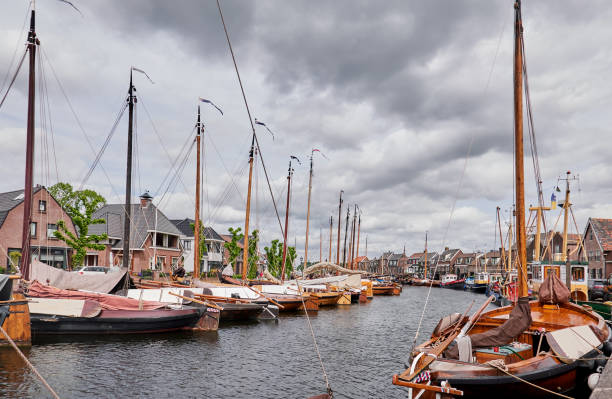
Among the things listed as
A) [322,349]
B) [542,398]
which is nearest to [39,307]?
[322,349]

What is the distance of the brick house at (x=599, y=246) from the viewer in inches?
2121

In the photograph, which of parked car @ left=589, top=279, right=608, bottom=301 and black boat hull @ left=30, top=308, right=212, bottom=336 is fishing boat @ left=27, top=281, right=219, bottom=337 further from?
parked car @ left=589, top=279, right=608, bottom=301

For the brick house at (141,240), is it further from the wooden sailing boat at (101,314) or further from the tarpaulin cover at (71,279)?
the wooden sailing boat at (101,314)

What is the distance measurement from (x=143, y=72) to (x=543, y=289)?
90.5 ft

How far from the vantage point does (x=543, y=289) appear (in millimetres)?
15773

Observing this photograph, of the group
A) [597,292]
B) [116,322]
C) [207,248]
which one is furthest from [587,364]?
[207,248]

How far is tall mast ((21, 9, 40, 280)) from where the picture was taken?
20750mm

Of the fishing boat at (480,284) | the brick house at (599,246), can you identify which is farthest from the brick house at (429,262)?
the brick house at (599,246)

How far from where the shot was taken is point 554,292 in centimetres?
1545

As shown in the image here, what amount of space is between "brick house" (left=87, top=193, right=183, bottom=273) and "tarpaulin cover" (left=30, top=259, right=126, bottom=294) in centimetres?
3114

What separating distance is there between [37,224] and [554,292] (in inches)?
2005

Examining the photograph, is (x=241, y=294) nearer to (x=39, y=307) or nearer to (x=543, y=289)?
(x=39, y=307)

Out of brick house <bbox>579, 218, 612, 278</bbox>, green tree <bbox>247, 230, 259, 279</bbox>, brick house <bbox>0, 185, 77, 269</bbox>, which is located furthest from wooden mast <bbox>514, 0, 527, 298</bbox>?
green tree <bbox>247, 230, 259, 279</bbox>

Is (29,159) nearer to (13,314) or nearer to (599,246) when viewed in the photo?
(13,314)
